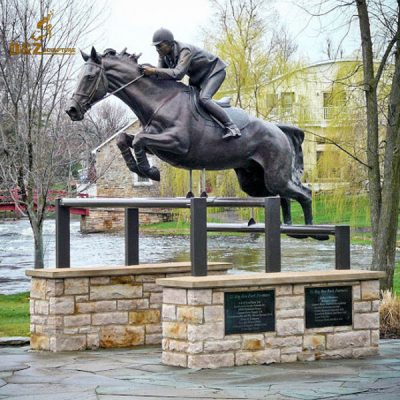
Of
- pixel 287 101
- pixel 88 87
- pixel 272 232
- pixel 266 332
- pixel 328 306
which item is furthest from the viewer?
pixel 287 101

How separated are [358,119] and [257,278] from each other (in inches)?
806

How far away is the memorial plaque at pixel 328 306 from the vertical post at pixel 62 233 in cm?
357

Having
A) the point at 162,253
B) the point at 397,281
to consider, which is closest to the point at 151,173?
Result: the point at 397,281

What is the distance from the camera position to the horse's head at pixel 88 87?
13773 mm

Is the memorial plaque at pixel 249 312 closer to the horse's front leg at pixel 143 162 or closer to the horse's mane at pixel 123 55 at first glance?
the horse's front leg at pixel 143 162

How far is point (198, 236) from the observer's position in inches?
521

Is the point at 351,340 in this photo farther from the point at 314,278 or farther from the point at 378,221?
the point at 378,221

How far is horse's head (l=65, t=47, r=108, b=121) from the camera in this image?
13.8 meters

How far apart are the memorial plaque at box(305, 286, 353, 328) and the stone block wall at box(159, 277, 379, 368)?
7 cm

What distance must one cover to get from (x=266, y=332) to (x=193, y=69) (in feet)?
12.4

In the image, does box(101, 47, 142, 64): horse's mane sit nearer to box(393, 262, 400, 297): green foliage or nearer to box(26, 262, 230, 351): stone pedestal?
box(26, 262, 230, 351): stone pedestal

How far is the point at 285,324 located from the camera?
13344 millimetres

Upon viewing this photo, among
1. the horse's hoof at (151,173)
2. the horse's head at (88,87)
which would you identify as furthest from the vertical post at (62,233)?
the horse's head at (88,87)

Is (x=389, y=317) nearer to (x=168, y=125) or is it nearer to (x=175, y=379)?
(x=168, y=125)
